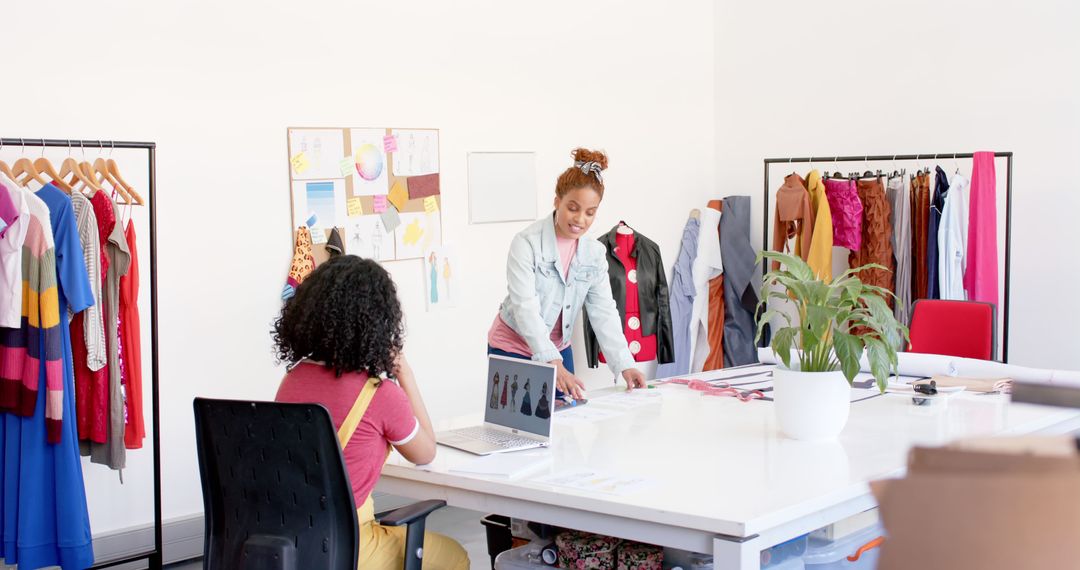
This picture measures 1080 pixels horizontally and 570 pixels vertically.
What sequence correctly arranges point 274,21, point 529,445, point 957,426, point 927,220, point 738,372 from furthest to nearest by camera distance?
point 927,220 → point 274,21 → point 738,372 → point 957,426 → point 529,445

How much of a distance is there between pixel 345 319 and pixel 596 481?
65cm

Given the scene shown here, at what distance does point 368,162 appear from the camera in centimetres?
459

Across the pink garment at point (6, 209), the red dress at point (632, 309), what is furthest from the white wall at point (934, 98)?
the pink garment at point (6, 209)

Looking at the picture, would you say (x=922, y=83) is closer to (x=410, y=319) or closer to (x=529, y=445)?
(x=410, y=319)

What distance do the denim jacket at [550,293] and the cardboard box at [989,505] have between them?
2570 millimetres

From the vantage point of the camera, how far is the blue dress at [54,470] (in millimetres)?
3162

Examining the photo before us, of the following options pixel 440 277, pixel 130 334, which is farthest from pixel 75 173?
pixel 440 277

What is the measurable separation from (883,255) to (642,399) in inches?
92.2

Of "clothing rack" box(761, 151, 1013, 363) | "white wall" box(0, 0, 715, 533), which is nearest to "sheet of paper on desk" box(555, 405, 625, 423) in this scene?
"white wall" box(0, 0, 715, 533)

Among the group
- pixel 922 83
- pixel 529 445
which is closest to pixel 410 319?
pixel 529 445

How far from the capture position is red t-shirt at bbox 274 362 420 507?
7.52ft

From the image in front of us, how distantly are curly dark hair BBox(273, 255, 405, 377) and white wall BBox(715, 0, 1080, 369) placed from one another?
151 inches

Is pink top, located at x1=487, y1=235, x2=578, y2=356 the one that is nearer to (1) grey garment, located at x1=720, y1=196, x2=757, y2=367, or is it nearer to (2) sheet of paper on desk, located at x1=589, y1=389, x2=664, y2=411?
(2) sheet of paper on desk, located at x1=589, y1=389, x2=664, y2=411

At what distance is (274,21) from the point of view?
168 inches
